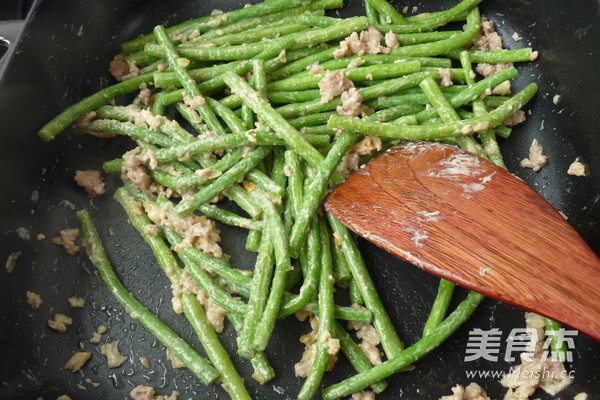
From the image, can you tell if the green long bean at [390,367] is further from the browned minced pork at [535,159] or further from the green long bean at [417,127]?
the browned minced pork at [535,159]

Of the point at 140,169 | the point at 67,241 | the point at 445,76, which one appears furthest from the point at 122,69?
the point at 445,76

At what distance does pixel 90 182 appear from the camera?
4.27m

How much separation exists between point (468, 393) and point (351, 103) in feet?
7.10

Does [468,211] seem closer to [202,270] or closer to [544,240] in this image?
[544,240]

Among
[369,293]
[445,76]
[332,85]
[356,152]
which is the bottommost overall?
[369,293]

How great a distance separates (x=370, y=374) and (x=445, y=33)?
2806mm

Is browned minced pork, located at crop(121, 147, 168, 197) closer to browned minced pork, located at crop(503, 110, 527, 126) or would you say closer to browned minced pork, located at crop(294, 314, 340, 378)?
browned minced pork, located at crop(294, 314, 340, 378)

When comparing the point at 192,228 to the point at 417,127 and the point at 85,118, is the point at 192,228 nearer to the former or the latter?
the point at 85,118

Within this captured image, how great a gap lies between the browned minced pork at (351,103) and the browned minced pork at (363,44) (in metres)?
0.41

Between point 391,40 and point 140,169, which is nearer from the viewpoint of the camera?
point 140,169

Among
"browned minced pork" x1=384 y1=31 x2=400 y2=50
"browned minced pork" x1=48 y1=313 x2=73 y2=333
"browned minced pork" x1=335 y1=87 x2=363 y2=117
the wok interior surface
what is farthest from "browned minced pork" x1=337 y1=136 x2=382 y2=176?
"browned minced pork" x1=48 y1=313 x2=73 y2=333

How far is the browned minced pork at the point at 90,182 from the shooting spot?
13.9 feet

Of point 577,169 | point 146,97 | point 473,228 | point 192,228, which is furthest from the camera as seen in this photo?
point 146,97

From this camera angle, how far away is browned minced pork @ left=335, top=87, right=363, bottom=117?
13.4 feet
